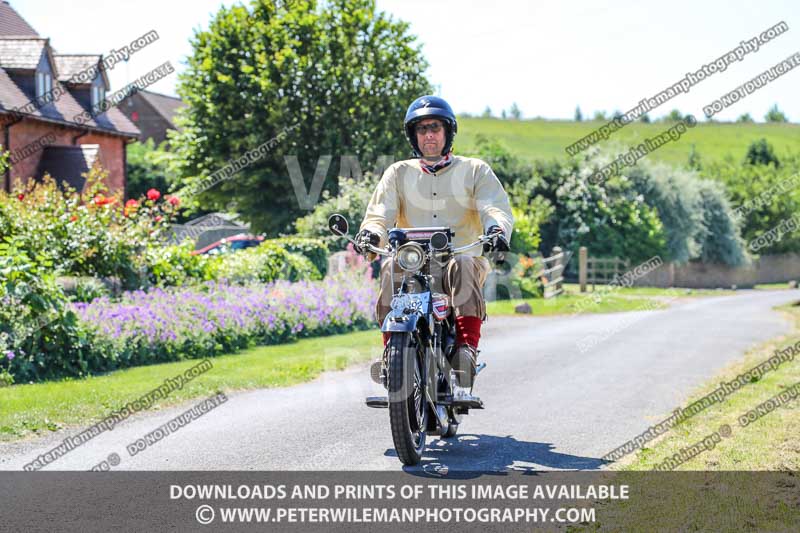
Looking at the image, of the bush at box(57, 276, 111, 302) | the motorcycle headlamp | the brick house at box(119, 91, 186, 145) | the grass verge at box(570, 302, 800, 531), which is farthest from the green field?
the motorcycle headlamp

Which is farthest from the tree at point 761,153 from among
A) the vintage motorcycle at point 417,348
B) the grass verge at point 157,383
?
the vintage motorcycle at point 417,348

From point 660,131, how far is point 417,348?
8568 centimetres

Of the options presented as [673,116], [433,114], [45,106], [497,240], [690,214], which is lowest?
[497,240]

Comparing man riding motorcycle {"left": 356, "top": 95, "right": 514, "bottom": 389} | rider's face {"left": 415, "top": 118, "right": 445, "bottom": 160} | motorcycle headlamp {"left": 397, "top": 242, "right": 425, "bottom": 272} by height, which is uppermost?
rider's face {"left": 415, "top": 118, "right": 445, "bottom": 160}

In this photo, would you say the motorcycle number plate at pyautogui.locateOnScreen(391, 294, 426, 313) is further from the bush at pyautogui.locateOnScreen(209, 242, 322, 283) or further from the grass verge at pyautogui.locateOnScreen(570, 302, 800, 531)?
the bush at pyautogui.locateOnScreen(209, 242, 322, 283)

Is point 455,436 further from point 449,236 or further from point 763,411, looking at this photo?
point 763,411

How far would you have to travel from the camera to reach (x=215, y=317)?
14.0 m

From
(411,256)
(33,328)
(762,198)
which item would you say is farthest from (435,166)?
(762,198)

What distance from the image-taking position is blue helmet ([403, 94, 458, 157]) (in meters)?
7.02

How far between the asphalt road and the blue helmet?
2.43 meters

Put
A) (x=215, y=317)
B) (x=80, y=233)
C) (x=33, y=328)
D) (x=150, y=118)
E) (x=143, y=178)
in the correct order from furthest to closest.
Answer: (x=150, y=118) < (x=143, y=178) < (x=80, y=233) < (x=215, y=317) < (x=33, y=328)

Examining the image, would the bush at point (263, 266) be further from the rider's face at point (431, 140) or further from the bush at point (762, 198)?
the bush at point (762, 198)

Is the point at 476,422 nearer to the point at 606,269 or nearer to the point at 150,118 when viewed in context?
the point at 606,269

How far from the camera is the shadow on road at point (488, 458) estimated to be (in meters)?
6.19
